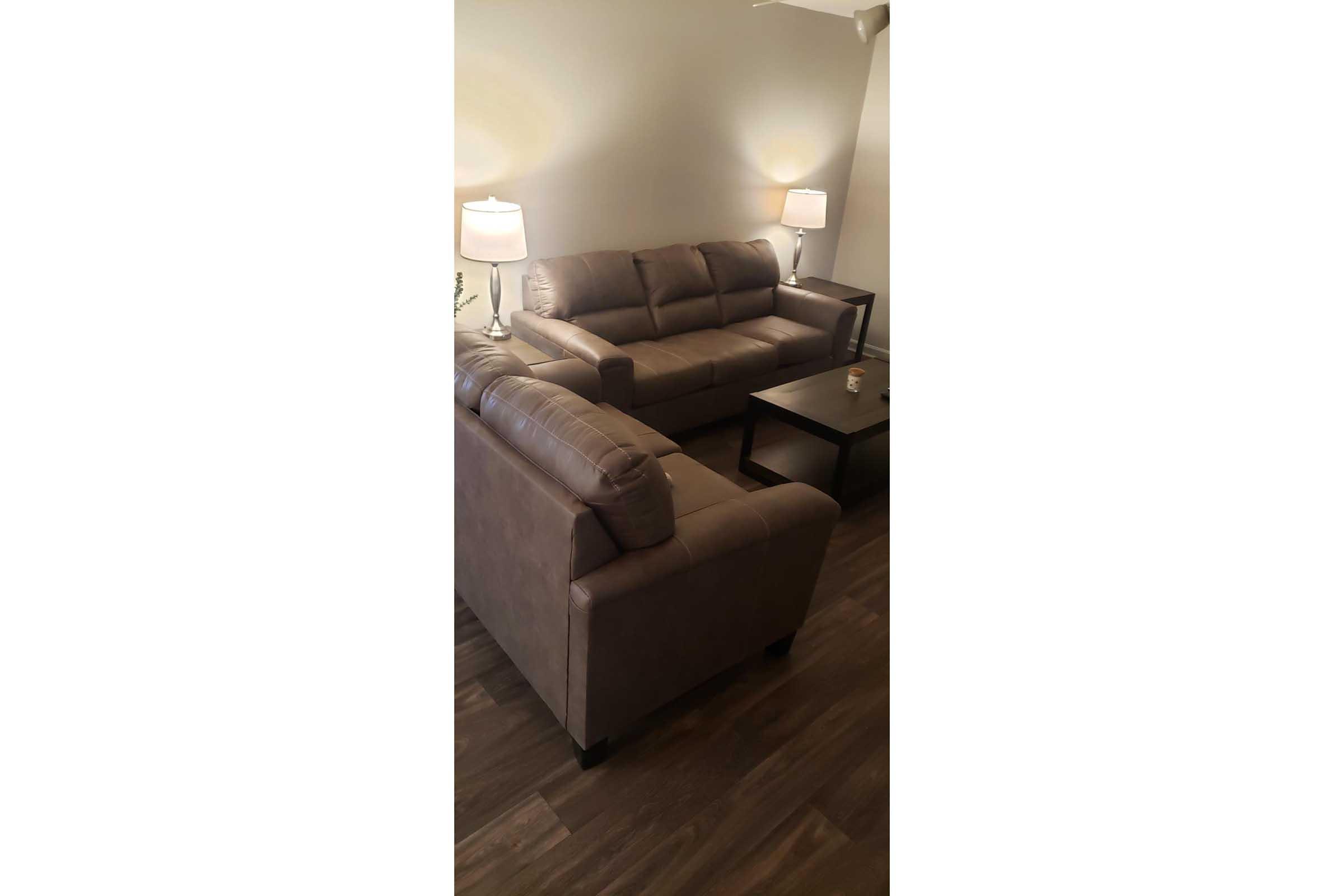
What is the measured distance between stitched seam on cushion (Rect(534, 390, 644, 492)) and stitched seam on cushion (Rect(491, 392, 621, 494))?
0.02 m

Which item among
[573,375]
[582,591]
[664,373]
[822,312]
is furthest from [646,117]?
[582,591]

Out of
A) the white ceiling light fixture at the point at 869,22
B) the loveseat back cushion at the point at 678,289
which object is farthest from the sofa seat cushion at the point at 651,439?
the white ceiling light fixture at the point at 869,22

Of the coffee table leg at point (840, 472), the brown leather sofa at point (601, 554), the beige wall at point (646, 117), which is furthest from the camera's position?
the beige wall at point (646, 117)

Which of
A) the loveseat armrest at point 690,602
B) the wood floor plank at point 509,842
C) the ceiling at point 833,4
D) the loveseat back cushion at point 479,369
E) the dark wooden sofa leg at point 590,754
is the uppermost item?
the ceiling at point 833,4

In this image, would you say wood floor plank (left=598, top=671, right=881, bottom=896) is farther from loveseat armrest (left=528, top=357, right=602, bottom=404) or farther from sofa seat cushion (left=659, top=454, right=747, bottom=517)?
loveseat armrest (left=528, top=357, right=602, bottom=404)

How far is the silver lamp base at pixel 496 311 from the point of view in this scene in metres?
3.88

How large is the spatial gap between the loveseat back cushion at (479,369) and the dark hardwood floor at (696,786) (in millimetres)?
780

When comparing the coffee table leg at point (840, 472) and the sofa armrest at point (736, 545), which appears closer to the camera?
the sofa armrest at point (736, 545)

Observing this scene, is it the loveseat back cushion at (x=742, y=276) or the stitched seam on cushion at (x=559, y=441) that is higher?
the loveseat back cushion at (x=742, y=276)

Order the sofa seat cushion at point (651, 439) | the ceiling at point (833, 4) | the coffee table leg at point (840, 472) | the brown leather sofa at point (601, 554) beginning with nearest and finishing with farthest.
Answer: the brown leather sofa at point (601, 554) → the sofa seat cushion at point (651, 439) → the coffee table leg at point (840, 472) → the ceiling at point (833, 4)

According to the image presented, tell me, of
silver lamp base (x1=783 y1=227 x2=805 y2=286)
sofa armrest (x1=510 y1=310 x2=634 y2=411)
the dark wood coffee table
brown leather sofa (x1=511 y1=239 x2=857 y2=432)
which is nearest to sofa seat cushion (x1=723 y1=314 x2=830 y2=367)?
brown leather sofa (x1=511 y1=239 x2=857 y2=432)

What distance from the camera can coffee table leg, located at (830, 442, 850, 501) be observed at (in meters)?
3.39

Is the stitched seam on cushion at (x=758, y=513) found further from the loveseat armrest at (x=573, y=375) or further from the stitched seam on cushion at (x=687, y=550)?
the loveseat armrest at (x=573, y=375)
